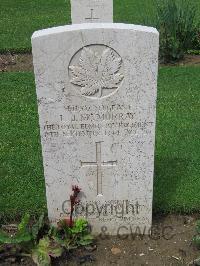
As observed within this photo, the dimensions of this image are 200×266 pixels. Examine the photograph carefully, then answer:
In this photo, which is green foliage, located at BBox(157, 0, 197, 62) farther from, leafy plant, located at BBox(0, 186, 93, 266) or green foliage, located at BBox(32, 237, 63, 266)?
green foliage, located at BBox(32, 237, 63, 266)

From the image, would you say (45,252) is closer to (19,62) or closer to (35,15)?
(19,62)

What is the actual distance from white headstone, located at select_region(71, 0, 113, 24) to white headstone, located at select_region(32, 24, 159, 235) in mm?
5415

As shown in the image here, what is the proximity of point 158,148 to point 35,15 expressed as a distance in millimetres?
8670

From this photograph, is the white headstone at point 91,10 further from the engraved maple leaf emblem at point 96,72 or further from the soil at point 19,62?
the engraved maple leaf emblem at point 96,72

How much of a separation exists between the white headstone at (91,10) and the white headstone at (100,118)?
17.8 ft

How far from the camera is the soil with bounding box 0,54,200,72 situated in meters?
9.09

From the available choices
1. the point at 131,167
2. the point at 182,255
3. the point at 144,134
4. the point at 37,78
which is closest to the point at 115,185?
the point at 131,167

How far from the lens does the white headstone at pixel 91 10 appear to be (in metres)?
8.67

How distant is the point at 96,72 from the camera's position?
3535 mm

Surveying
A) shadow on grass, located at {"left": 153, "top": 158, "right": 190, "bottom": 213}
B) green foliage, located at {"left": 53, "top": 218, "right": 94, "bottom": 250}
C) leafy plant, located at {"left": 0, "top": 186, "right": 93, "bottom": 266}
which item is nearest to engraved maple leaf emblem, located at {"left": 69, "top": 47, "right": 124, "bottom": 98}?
leafy plant, located at {"left": 0, "top": 186, "right": 93, "bottom": 266}

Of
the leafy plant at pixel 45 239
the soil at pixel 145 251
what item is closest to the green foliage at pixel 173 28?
the soil at pixel 145 251

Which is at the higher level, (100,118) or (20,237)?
(100,118)

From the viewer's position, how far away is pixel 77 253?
4.00 m

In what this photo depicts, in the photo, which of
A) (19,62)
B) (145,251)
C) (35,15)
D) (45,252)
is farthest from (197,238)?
(35,15)
